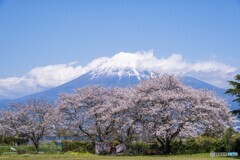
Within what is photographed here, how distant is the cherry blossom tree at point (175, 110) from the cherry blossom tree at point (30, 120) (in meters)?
9.32

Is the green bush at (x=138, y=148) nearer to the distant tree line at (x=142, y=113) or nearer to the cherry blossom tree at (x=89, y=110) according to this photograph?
the distant tree line at (x=142, y=113)

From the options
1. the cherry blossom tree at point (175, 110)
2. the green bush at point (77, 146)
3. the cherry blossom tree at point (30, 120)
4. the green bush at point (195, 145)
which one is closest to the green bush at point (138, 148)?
the cherry blossom tree at point (175, 110)

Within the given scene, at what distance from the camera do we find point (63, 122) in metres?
37.2

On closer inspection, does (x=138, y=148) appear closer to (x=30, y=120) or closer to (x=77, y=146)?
(x=77, y=146)

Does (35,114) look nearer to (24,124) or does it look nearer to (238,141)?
(24,124)

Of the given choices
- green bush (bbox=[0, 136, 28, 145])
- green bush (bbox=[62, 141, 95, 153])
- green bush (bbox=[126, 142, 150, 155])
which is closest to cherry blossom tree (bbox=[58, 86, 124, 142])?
green bush (bbox=[62, 141, 95, 153])

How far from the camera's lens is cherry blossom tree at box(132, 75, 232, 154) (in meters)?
31.6

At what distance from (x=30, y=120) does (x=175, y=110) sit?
45.9 feet

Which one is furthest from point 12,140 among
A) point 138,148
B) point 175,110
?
point 175,110

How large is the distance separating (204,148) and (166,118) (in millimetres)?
3430

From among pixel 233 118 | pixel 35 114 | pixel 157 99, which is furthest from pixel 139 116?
pixel 35 114

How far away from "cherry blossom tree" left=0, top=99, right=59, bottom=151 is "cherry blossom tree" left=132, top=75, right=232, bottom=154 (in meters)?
9.32

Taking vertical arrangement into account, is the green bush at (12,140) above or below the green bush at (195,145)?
above

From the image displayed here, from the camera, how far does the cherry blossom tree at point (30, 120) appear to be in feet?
127
